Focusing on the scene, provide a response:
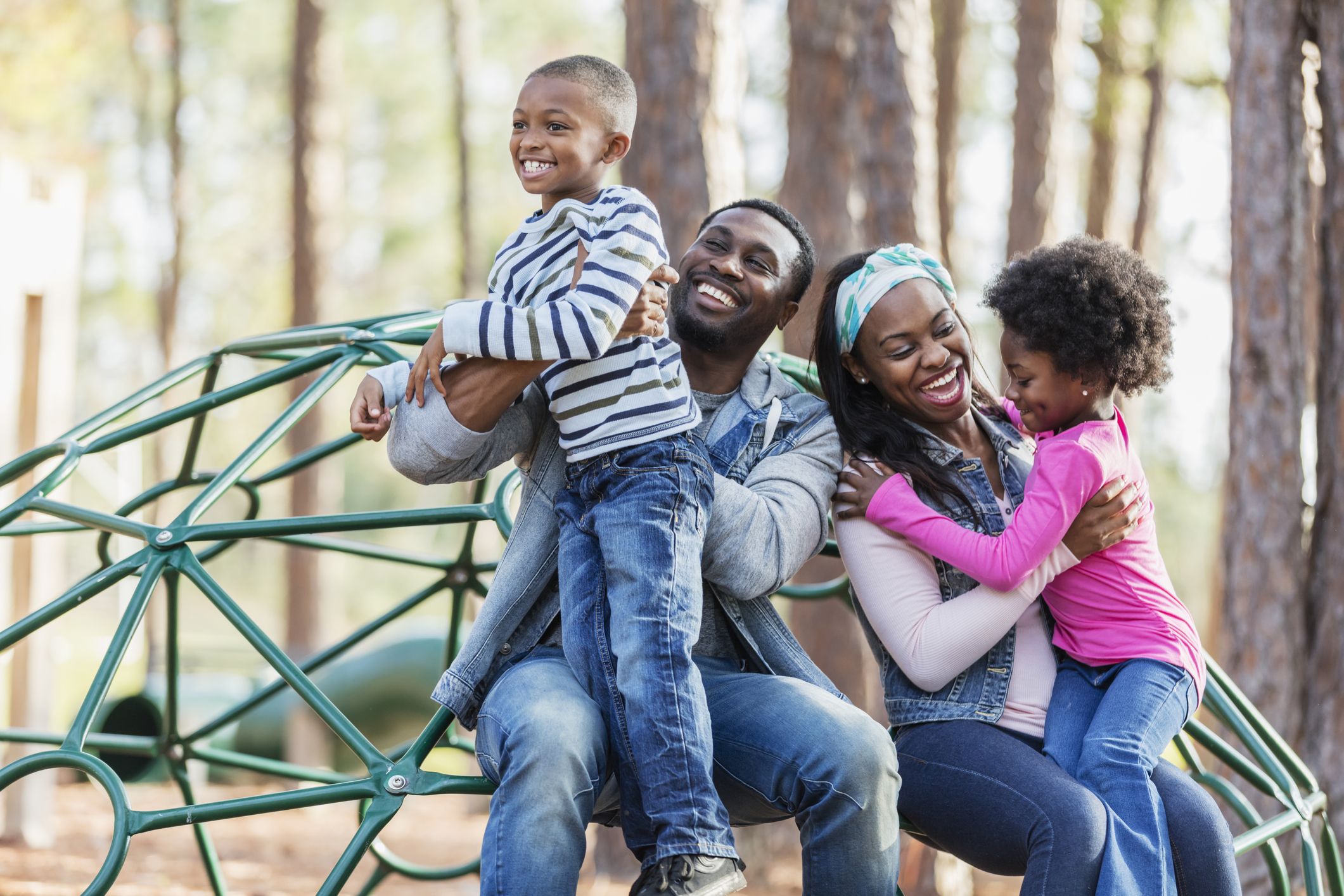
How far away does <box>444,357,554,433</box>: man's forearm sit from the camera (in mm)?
2158

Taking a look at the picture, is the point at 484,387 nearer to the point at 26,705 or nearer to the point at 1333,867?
the point at 1333,867

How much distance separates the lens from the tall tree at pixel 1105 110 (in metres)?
9.51

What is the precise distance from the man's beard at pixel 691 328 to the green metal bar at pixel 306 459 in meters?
1.17

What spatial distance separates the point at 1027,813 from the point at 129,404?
7.51 feet

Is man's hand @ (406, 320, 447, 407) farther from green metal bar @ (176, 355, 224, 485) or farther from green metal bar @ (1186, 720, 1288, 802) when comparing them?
green metal bar @ (1186, 720, 1288, 802)

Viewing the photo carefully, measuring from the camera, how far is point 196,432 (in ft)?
12.0

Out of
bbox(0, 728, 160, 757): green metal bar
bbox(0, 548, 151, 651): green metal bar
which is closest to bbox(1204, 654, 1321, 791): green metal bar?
bbox(0, 548, 151, 651): green metal bar

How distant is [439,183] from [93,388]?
12.8 meters

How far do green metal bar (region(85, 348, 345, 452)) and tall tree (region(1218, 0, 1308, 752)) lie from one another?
9.66 ft

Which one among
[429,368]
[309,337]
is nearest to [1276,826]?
[429,368]

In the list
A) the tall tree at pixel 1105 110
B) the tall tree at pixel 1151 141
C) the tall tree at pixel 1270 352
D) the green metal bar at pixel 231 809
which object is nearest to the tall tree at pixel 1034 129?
the tall tree at pixel 1105 110

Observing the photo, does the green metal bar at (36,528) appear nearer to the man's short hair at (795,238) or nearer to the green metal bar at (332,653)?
the green metal bar at (332,653)

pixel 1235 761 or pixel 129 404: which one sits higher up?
pixel 129 404

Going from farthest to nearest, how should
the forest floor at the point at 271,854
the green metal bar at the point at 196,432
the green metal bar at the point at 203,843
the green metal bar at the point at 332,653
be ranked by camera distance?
the forest floor at the point at 271,854, the green metal bar at the point at 332,653, the green metal bar at the point at 196,432, the green metal bar at the point at 203,843
